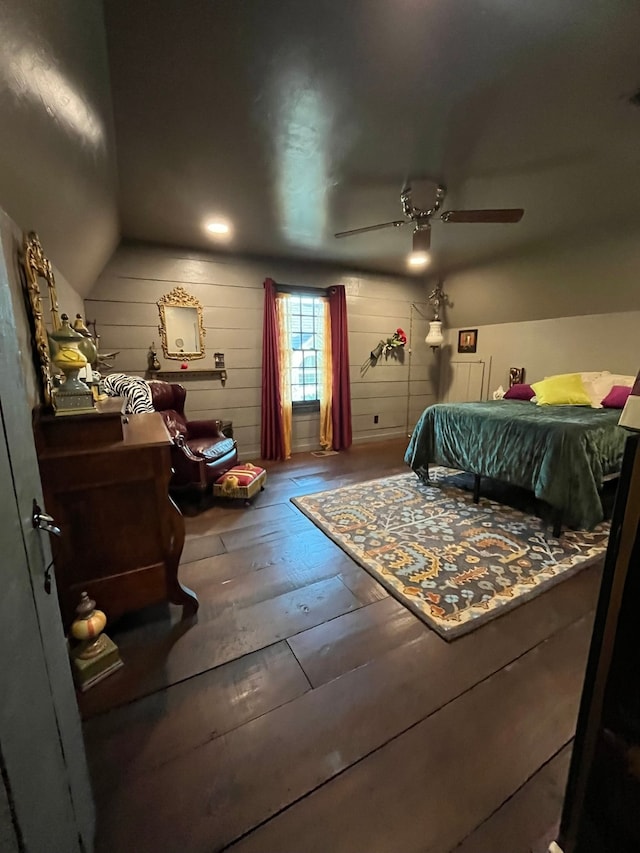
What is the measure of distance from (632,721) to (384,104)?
2.33 meters

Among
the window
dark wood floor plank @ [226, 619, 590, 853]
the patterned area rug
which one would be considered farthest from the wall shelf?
dark wood floor plank @ [226, 619, 590, 853]

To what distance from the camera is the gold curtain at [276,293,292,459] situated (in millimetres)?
4250

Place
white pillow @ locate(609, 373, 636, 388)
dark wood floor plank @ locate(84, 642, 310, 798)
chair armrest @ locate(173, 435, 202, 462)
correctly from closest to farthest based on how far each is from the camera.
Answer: dark wood floor plank @ locate(84, 642, 310, 798), chair armrest @ locate(173, 435, 202, 462), white pillow @ locate(609, 373, 636, 388)

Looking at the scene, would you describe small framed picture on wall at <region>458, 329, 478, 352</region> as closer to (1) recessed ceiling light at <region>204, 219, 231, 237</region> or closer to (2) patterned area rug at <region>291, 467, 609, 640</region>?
(2) patterned area rug at <region>291, 467, 609, 640</region>

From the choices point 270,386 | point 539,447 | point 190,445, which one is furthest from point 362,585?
point 270,386

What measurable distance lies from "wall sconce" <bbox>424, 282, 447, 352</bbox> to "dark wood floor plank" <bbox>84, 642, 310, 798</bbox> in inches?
178

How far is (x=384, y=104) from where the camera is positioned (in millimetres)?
1652

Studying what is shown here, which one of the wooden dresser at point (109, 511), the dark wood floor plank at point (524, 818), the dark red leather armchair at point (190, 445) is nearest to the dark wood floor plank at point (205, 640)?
the wooden dresser at point (109, 511)

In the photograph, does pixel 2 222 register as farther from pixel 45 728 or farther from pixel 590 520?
pixel 590 520

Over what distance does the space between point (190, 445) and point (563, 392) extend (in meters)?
3.73

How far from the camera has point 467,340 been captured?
16.6ft

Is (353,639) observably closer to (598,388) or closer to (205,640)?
(205,640)

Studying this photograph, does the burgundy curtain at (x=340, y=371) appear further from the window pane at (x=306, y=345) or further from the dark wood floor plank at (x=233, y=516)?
the dark wood floor plank at (x=233, y=516)

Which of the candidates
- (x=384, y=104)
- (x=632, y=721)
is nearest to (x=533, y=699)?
(x=632, y=721)
